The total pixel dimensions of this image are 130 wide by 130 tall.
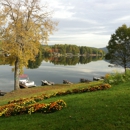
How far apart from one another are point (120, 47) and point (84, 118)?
23581 mm

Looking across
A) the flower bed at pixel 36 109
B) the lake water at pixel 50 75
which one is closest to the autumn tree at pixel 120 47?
the lake water at pixel 50 75

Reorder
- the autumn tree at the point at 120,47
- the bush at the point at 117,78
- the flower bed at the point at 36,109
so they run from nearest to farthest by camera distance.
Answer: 1. the flower bed at the point at 36,109
2. the bush at the point at 117,78
3. the autumn tree at the point at 120,47

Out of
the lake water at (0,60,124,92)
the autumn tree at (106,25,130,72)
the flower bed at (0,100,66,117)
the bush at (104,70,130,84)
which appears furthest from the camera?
the lake water at (0,60,124,92)

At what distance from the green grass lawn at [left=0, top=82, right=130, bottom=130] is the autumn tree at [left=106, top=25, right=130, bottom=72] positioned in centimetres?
2104

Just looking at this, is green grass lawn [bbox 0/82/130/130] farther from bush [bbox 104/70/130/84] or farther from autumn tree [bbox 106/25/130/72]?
autumn tree [bbox 106/25/130/72]

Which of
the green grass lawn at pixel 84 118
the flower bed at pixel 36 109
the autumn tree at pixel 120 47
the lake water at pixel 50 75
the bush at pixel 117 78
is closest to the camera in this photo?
the green grass lawn at pixel 84 118

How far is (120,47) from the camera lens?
28688mm

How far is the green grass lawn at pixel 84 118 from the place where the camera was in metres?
6.43

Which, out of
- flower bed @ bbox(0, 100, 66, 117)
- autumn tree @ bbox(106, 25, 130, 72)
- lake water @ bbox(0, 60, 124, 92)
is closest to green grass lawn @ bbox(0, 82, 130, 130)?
flower bed @ bbox(0, 100, 66, 117)

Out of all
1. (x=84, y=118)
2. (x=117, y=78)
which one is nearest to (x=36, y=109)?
(x=84, y=118)

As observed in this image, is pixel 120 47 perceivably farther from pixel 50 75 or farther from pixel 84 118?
pixel 50 75

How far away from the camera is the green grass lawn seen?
6.43 meters

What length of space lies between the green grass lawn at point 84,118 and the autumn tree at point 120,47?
2104cm

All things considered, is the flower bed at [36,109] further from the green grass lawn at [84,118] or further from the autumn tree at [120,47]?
the autumn tree at [120,47]
